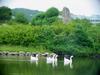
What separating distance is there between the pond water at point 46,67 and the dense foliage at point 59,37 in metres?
0.11

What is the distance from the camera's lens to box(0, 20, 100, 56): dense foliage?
14.9 ft

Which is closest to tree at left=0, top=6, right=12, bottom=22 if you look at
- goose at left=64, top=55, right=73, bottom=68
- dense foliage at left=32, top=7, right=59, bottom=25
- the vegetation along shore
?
the vegetation along shore

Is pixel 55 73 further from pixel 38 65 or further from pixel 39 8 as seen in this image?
pixel 39 8

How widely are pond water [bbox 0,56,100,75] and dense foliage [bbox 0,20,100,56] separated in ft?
0.37

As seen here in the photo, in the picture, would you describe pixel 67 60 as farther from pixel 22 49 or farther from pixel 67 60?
pixel 22 49

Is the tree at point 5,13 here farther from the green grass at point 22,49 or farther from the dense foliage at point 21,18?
the green grass at point 22,49

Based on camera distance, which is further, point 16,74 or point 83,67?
point 83,67

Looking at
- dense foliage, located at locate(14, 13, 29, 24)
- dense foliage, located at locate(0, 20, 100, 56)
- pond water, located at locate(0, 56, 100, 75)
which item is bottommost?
pond water, located at locate(0, 56, 100, 75)

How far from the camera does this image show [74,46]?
4594mm

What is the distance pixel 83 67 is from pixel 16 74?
771mm

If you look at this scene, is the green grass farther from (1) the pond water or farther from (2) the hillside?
(2) the hillside

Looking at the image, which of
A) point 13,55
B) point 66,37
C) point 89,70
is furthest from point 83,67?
point 13,55

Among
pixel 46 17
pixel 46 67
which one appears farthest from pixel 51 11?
pixel 46 67

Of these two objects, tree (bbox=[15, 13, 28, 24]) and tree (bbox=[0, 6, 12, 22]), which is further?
tree (bbox=[15, 13, 28, 24])
